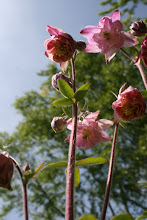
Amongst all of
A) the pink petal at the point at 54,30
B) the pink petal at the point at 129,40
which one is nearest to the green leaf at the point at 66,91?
the pink petal at the point at 54,30

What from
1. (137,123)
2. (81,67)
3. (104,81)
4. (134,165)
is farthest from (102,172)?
(81,67)

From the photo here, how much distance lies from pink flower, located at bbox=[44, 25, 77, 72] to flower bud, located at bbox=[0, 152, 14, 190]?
1.27ft

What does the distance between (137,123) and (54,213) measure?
4.70 m

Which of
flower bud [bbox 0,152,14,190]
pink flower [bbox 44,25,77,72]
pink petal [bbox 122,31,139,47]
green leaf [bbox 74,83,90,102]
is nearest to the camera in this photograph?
flower bud [bbox 0,152,14,190]

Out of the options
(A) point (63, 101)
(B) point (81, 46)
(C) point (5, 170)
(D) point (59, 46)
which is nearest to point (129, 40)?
(B) point (81, 46)

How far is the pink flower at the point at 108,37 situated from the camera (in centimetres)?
90

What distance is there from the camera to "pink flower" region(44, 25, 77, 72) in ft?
2.53

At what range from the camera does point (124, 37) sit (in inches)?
35.5

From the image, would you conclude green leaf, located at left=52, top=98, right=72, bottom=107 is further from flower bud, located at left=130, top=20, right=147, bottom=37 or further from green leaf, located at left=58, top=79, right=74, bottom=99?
flower bud, located at left=130, top=20, right=147, bottom=37

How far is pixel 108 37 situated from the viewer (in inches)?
35.7

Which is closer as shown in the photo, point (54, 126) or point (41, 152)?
point (54, 126)

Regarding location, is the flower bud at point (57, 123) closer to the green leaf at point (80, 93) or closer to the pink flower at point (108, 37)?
A: the green leaf at point (80, 93)

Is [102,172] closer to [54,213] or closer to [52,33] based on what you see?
[54,213]

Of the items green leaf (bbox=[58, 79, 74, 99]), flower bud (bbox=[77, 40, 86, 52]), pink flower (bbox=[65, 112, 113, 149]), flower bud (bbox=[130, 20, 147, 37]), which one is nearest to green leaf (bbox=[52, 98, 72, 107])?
green leaf (bbox=[58, 79, 74, 99])
